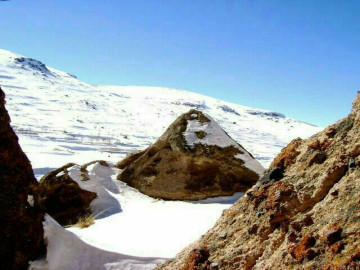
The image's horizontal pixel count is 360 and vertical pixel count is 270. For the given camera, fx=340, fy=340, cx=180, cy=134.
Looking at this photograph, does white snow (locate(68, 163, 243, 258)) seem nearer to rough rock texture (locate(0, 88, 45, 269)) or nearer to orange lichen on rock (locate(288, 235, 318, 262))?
rough rock texture (locate(0, 88, 45, 269))

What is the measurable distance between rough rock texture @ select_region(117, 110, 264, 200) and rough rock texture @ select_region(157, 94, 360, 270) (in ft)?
12.4

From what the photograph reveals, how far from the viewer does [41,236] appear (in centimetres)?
306

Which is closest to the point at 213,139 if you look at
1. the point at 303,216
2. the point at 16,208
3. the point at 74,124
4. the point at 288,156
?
the point at 288,156

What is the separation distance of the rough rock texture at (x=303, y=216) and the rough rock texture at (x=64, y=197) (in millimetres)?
3494

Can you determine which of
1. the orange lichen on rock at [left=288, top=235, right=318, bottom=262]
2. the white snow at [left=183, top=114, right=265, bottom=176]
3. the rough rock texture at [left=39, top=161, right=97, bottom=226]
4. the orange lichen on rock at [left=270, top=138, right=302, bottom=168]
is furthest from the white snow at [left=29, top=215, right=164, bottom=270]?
the white snow at [left=183, top=114, right=265, bottom=176]

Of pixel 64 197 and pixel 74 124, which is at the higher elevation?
pixel 74 124

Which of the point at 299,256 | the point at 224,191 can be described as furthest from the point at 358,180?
the point at 224,191

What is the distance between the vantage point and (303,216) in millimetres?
1999

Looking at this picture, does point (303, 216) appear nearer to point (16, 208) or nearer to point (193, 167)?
point (16, 208)

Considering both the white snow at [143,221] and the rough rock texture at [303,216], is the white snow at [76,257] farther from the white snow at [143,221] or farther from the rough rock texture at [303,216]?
the rough rock texture at [303,216]

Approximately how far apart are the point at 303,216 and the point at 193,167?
191 inches

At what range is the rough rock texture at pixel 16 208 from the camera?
2744 millimetres

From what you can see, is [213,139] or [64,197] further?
[213,139]

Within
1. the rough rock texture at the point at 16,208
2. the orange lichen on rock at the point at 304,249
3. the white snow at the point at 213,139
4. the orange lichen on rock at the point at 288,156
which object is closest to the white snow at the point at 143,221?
the rough rock texture at the point at 16,208
